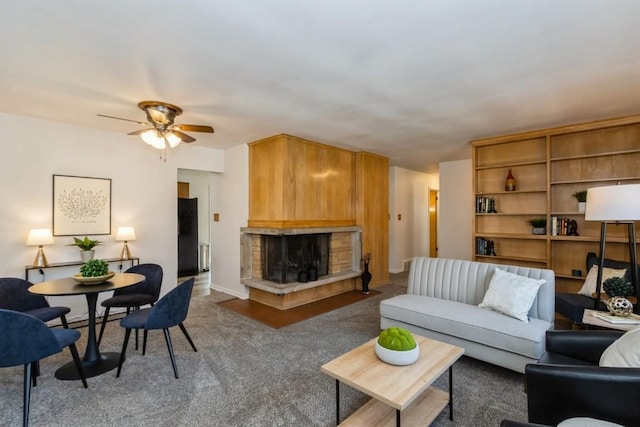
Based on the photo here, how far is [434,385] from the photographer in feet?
7.75

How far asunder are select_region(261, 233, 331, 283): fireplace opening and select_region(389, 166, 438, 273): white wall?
2.73m

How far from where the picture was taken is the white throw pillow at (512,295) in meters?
2.57

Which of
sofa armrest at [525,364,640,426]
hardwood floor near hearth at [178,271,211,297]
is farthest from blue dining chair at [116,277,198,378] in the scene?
hardwood floor near hearth at [178,271,211,297]

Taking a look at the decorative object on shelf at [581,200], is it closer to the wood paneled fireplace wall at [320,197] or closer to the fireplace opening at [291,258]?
the wood paneled fireplace wall at [320,197]

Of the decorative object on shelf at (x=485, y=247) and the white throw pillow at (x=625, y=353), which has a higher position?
the decorative object on shelf at (x=485, y=247)

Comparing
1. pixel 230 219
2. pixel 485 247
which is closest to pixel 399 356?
pixel 485 247

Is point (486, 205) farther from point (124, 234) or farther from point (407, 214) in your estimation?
point (124, 234)

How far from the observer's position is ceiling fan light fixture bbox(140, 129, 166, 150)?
307 cm

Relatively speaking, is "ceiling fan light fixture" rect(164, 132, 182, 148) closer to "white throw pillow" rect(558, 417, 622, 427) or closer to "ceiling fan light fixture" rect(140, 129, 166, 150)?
"ceiling fan light fixture" rect(140, 129, 166, 150)

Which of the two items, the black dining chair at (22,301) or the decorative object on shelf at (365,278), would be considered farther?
the decorative object on shelf at (365,278)

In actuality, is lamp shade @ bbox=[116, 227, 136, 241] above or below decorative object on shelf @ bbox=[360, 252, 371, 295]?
above

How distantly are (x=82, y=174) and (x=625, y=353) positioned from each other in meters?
5.34

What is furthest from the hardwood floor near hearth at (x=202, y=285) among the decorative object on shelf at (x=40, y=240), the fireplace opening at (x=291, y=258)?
the decorative object on shelf at (x=40, y=240)

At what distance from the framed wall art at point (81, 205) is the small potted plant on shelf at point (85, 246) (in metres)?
0.20
